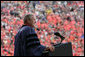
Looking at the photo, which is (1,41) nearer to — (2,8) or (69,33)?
(2,8)

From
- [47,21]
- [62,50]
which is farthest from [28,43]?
[47,21]

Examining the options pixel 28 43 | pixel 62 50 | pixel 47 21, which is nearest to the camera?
pixel 28 43

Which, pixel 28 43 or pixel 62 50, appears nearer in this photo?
pixel 28 43

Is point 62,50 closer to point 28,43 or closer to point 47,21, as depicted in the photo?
point 28,43

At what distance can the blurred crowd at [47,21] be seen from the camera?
705 centimetres

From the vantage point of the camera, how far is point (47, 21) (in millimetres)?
7992

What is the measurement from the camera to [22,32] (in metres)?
2.95

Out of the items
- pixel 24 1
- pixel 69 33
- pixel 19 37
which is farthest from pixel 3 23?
pixel 19 37

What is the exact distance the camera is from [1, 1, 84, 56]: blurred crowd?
23.1 ft

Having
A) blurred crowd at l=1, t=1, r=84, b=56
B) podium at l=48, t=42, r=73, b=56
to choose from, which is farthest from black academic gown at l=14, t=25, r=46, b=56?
blurred crowd at l=1, t=1, r=84, b=56

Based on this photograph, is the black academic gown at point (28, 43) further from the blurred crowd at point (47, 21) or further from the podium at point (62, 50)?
the blurred crowd at point (47, 21)

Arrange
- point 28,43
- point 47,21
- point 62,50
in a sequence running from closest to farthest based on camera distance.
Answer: point 28,43, point 62,50, point 47,21

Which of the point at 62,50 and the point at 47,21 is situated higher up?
the point at 47,21

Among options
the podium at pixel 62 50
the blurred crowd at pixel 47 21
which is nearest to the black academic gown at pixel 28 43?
the podium at pixel 62 50
